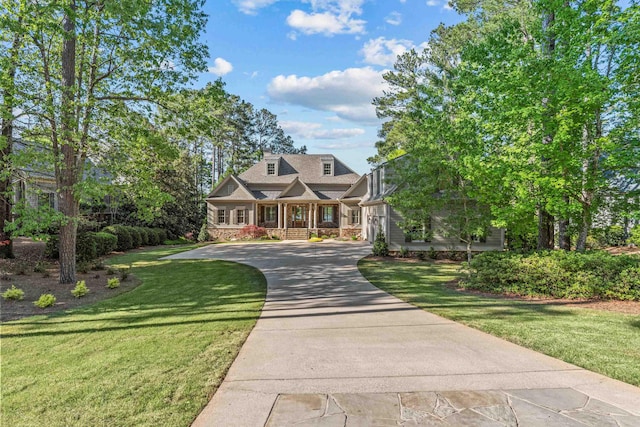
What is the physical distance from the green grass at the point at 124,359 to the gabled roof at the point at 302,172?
2278 centimetres

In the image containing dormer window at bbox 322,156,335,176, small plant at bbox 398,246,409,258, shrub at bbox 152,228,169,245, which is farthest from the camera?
dormer window at bbox 322,156,335,176

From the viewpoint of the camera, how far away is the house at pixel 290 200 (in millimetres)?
28219

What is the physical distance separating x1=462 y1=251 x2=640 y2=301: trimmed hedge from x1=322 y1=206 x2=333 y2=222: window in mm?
21175

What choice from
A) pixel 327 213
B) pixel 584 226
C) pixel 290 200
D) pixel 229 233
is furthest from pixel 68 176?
pixel 327 213

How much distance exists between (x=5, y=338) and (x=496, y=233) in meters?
19.1

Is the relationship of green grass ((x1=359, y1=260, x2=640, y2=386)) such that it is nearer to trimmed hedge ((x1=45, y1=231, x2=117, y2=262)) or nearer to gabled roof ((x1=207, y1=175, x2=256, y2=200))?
trimmed hedge ((x1=45, y1=231, x2=117, y2=262))

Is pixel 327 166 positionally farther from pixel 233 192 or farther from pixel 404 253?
pixel 404 253

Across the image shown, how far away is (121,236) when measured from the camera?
19.3 metres

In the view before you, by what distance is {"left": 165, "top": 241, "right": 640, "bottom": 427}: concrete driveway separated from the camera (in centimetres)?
312

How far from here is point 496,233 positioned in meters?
17.9

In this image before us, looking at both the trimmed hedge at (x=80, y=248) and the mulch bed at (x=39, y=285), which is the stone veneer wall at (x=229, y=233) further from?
the mulch bed at (x=39, y=285)

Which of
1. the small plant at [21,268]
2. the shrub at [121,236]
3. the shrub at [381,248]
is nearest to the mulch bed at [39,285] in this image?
the small plant at [21,268]

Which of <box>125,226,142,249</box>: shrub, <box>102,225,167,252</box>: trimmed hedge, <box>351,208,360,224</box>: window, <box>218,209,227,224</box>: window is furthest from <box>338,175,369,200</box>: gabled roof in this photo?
<box>125,226,142,249</box>: shrub

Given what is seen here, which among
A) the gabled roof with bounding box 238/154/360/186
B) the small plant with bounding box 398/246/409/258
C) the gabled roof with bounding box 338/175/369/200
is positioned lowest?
the small plant with bounding box 398/246/409/258
